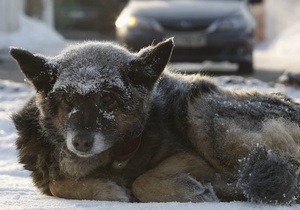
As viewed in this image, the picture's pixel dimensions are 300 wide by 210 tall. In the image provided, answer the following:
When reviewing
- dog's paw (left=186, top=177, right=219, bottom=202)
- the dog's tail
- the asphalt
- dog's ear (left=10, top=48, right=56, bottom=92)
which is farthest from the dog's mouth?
the asphalt

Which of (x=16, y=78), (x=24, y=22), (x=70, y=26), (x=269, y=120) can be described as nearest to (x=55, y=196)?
(x=269, y=120)

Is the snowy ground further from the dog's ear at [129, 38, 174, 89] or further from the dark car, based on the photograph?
the dark car

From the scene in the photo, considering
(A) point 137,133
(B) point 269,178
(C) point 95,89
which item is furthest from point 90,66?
(B) point 269,178

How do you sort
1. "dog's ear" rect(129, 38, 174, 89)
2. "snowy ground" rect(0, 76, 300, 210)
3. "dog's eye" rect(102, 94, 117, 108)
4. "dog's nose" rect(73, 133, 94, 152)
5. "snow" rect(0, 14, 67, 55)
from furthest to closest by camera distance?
"snow" rect(0, 14, 67, 55) < "dog's ear" rect(129, 38, 174, 89) < "dog's eye" rect(102, 94, 117, 108) < "dog's nose" rect(73, 133, 94, 152) < "snowy ground" rect(0, 76, 300, 210)

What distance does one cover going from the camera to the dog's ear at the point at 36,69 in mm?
5602

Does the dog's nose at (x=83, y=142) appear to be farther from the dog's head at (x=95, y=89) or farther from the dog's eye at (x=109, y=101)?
the dog's eye at (x=109, y=101)

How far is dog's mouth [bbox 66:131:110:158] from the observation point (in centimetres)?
523

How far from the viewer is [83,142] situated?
522 cm

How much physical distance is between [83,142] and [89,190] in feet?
1.56

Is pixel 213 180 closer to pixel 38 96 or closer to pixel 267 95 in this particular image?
pixel 267 95

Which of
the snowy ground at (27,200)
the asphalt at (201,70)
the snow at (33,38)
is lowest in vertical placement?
the snow at (33,38)

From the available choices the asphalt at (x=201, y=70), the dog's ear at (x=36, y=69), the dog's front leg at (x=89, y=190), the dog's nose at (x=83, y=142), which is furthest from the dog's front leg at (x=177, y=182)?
the asphalt at (x=201, y=70)

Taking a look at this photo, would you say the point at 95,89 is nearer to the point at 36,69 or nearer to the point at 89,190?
the point at 36,69

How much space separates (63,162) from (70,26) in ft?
99.4
